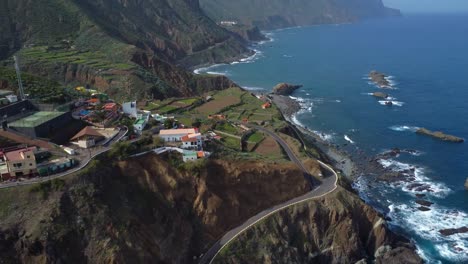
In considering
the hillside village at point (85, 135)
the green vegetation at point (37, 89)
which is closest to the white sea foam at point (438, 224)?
the hillside village at point (85, 135)

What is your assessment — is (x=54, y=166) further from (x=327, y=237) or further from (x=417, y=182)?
(x=417, y=182)

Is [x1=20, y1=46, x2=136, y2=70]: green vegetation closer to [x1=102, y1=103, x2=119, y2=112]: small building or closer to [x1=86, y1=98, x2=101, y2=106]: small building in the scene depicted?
[x1=86, y1=98, x2=101, y2=106]: small building

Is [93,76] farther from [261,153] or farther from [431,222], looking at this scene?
[431,222]

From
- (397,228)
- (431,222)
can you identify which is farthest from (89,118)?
(431,222)

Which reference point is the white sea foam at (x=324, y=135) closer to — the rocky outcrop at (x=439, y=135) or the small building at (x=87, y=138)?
the rocky outcrop at (x=439, y=135)

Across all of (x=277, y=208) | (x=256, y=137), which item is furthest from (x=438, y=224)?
(x=256, y=137)
